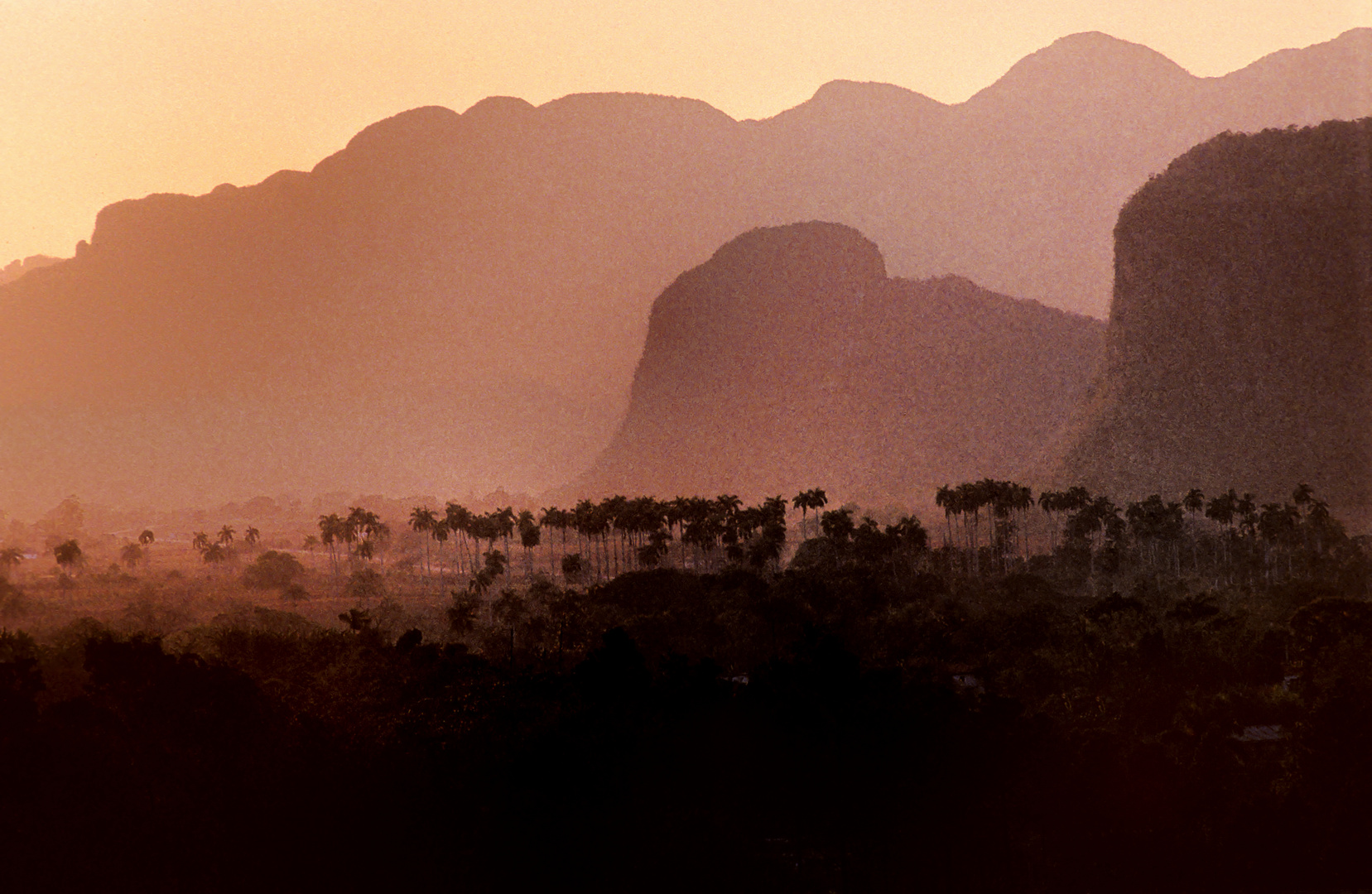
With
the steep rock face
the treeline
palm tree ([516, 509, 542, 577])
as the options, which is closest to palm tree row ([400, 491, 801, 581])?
palm tree ([516, 509, 542, 577])

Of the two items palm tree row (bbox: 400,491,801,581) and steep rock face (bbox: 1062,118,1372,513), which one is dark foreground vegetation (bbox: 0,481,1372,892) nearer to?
palm tree row (bbox: 400,491,801,581)

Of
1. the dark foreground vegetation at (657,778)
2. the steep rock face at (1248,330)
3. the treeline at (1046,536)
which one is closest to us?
the dark foreground vegetation at (657,778)

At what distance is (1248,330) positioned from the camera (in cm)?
17562

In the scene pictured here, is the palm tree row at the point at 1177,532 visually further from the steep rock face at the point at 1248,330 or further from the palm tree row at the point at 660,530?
the palm tree row at the point at 660,530

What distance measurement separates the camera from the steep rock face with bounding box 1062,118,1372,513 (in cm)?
16000

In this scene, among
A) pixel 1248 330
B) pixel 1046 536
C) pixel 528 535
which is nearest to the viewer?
pixel 528 535

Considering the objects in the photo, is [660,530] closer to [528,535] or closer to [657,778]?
[528,535]

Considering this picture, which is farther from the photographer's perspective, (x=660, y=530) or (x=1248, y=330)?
(x=1248, y=330)

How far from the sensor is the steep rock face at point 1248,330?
160 metres

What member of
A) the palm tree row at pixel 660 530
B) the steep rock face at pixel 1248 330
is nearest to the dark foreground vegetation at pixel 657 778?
the palm tree row at pixel 660 530

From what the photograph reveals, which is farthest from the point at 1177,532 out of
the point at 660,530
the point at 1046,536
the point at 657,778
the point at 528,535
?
the point at 657,778

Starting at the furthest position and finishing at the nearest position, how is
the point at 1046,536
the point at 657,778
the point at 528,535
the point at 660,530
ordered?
the point at 1046,536 → the point at 528,535 → the point at 660,530 → the point at 657,778

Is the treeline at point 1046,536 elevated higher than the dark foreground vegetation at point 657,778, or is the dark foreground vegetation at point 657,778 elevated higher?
the treeline at point 1046,536

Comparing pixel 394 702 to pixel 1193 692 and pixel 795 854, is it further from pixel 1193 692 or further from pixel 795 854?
pixel 1193 692
